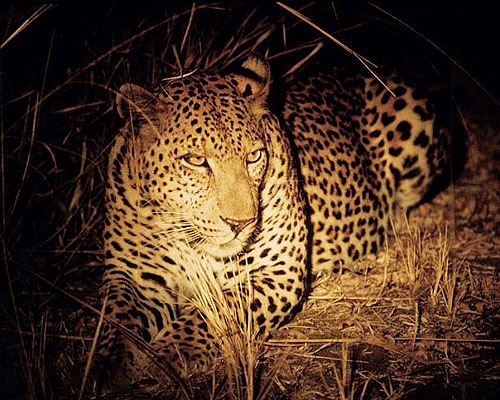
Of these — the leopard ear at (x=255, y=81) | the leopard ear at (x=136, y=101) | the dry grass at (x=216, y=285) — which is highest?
the leopard ear at (x=255, y=81)

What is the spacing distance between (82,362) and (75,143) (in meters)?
2.08

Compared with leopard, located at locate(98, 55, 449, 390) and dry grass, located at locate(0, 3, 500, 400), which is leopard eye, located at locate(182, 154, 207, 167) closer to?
leopard, located at locate(98, 55, 449, 390)

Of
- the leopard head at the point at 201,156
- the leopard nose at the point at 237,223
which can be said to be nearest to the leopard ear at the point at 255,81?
the leopard head at the point at 201,156

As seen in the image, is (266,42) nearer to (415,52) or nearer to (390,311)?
(415,52)

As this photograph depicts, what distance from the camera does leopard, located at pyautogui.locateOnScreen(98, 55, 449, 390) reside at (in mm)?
3469

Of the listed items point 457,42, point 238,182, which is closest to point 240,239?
point 238,182

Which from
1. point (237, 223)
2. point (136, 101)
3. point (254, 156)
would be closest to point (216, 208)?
point (237, 223)

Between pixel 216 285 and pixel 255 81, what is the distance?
4.07ft

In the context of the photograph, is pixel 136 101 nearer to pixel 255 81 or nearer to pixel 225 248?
pixel 255 81

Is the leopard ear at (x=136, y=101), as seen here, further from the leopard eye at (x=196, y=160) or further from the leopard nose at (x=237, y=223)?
the leopard nose at (x=237, y=223)

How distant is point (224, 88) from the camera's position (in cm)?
374

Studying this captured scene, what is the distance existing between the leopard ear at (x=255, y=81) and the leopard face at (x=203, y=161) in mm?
61

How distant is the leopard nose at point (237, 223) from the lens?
3373 millimetres

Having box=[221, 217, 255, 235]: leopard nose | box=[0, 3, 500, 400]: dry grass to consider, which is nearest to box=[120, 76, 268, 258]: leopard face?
box=[221, 217, 255, 235]: leopard nose
